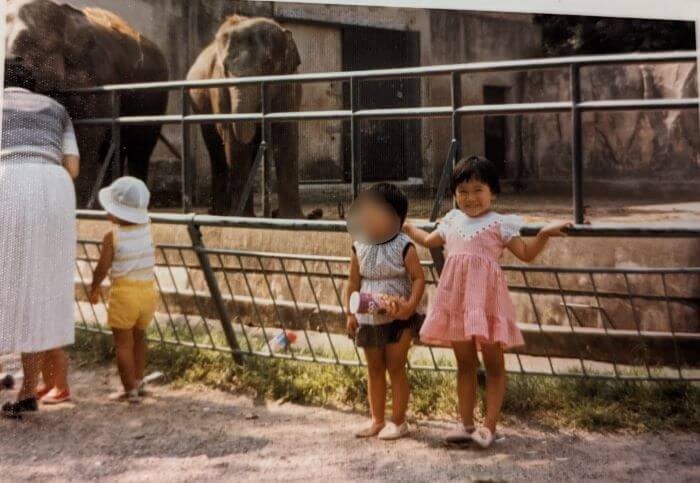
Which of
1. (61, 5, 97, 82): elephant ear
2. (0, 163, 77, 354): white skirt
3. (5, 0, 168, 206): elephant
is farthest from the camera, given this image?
(61, 5, 97, 82): elephant ear

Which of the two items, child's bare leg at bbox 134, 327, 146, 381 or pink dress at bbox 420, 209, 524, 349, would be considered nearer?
pink dress at bbox 420, 209, 524, 349

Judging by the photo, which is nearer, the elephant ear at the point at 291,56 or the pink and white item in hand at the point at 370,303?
the pink and white item in hand at the point at 370,303

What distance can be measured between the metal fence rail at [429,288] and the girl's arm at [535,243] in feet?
0.21

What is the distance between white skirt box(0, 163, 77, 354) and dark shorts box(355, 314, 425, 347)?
660 mm

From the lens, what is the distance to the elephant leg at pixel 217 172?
2.42 m

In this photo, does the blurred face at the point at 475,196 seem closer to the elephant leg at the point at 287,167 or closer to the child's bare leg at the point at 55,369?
the elephant leg at the point at 287,167

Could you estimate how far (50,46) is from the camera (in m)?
2.29

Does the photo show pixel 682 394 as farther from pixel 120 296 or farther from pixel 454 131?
pixel 120 296

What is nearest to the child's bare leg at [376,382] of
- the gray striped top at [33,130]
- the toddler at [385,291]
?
the toddler at [385,291]

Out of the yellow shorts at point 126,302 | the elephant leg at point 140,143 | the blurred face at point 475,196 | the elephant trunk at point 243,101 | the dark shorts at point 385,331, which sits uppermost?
the elephant trunk at point 243,101

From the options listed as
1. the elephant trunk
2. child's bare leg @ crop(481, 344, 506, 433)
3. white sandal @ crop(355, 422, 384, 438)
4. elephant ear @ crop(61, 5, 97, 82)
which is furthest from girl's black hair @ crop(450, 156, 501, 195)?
elephant ear @ crop(61, 5, 97, 82)

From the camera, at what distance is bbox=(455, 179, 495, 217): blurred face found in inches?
81.7

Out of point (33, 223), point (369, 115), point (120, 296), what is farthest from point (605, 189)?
point (33, 223)

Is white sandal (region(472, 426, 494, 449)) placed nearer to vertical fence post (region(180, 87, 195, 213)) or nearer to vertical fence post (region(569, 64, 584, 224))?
vertical fence post (region(569, 64, 584, 224))
